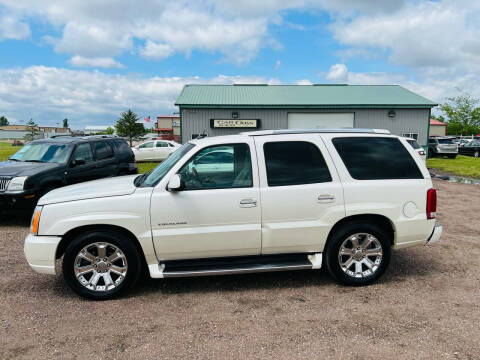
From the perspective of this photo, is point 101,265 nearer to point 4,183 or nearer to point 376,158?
point 376,158

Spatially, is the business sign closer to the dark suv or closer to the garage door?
the garage door

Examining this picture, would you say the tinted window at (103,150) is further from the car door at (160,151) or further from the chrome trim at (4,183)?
the car door at (160,151)

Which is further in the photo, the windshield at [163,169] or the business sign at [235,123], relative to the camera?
the business sign at [235,123]

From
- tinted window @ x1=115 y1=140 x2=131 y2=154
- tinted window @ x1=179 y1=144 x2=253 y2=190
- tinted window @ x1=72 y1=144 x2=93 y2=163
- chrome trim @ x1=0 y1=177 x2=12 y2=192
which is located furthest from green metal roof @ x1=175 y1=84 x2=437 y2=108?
tinted window @ x1=179 y1=144 x2=253 y2=190

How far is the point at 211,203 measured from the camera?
402 centimetres

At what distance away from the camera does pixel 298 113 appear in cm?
2433

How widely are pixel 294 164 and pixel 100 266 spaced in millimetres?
2481

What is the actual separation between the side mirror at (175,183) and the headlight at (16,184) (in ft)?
15.2

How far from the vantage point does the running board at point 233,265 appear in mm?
3998

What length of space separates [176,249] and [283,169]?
5.00ft

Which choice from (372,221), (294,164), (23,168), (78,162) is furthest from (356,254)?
(23,168)

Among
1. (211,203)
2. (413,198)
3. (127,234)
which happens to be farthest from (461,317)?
(127,234)

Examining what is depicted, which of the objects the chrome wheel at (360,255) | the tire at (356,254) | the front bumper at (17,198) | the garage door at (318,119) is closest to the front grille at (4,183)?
the front bumper at (17,198)

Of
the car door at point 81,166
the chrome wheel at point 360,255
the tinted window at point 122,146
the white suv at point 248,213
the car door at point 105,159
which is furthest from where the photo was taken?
the tinted window at point 122,146
